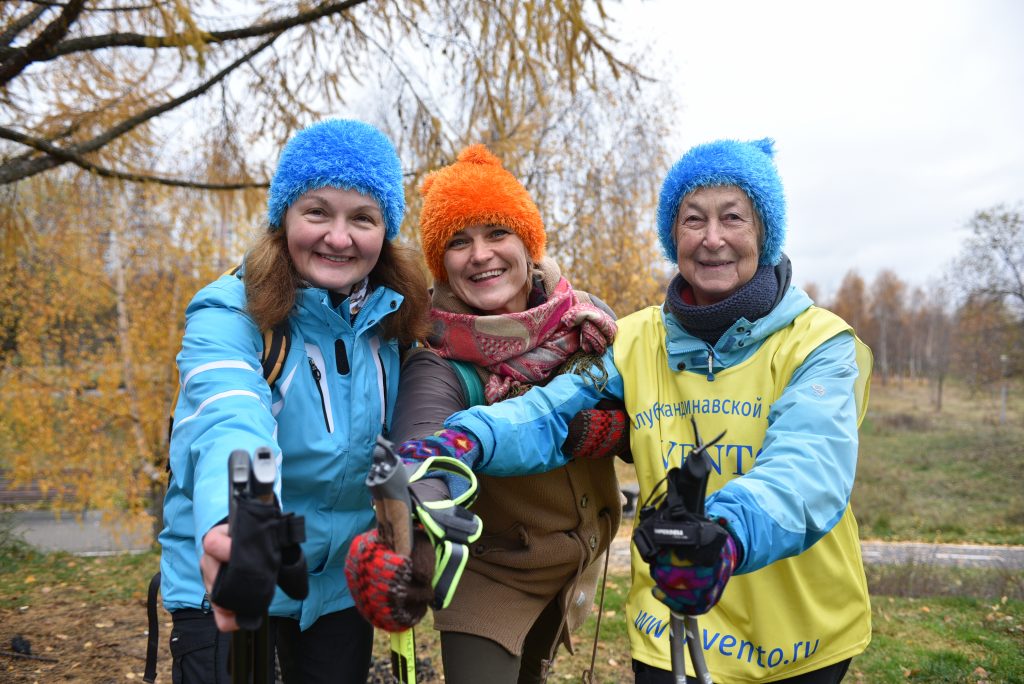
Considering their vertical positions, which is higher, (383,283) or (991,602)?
(383,283)

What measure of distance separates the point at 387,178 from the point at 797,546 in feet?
5.76

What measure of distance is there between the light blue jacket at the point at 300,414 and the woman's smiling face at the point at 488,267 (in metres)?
0.44

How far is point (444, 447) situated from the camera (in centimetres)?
220

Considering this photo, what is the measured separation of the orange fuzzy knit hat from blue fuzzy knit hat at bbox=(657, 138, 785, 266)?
2.15ft

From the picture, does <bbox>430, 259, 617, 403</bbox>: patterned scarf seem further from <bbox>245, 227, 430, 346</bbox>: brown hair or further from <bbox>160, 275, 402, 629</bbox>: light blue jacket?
<bbox>160, 275, 402, 629</bbox>: light blue jacket

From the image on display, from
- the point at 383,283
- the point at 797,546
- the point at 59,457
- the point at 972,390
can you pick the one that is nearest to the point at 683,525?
the point at 797,546

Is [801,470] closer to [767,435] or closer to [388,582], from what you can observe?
[767,435]

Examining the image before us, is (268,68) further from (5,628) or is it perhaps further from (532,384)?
(5,628)

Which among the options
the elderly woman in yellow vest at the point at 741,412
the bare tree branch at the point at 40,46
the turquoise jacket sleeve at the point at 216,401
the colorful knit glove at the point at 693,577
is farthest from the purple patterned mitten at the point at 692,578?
the bare tree branch at the point at 40,46

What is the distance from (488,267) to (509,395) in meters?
0.53

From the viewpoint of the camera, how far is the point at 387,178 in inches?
104

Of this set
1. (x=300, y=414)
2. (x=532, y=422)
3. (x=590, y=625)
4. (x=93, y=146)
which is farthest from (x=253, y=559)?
(x=590, y=625)

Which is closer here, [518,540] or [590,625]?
[518,540]

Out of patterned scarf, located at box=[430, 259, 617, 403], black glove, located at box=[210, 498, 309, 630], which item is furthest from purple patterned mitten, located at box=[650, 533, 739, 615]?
patterned scarf, located at box=[430, 259, 617, 403]
